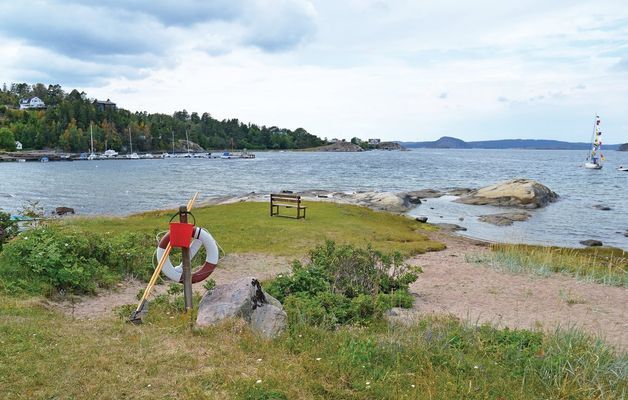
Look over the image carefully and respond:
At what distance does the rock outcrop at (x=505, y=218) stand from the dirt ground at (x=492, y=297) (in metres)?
17.9

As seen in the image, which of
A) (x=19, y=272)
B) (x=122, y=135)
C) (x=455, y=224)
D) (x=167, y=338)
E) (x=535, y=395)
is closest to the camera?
(x=535, y=395)

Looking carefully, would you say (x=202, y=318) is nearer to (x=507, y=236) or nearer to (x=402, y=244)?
(x=402, y=244)

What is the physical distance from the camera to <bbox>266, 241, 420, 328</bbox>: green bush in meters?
8.20

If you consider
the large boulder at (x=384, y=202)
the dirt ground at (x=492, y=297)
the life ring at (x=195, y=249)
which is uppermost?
the life ring at (x=195, y=249)

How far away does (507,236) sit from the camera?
28.3 meters

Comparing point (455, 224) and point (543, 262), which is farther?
point (455, 224)

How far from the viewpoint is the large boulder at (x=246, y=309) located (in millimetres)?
7078

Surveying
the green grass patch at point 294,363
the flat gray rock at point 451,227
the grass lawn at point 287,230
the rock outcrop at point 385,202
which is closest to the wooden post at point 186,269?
the green grass patch at point 294,363

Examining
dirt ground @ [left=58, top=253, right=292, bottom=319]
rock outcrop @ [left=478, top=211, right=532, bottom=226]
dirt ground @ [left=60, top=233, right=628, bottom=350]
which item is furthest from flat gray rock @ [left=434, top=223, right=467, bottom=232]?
dirt ground @ [left=58, top=253, right=292, bottom=319]

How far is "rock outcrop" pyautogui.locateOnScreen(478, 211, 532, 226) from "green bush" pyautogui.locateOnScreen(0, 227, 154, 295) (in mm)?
27059

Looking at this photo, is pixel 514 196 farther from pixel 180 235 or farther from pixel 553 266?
pixel 180 235

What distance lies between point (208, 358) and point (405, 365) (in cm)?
258

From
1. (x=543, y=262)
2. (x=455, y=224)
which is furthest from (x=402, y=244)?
(x=455, y=224)

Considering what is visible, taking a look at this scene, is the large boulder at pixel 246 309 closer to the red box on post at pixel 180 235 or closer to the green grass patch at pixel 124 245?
the red box on post at pixel 180 235
